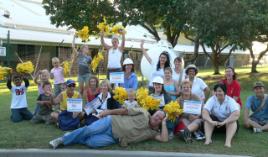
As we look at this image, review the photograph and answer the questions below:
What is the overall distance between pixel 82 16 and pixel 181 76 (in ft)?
34.4

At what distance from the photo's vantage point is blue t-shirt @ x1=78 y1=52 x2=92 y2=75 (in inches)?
491

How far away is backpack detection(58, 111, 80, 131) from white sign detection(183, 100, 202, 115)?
7.52 ft

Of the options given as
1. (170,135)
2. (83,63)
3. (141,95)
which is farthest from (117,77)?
(83,63)

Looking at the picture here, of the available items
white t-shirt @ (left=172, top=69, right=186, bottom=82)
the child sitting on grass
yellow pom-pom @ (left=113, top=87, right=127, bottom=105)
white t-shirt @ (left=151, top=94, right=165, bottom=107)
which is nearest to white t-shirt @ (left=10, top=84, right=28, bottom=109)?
yellow pom-pom @ (left=113, top=87, right=127, bottom=105)

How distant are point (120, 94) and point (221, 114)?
200cm

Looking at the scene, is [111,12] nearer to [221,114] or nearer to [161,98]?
[161,98]

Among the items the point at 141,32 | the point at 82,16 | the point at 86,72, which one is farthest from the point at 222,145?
the point at 141,32

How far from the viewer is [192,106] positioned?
846cm

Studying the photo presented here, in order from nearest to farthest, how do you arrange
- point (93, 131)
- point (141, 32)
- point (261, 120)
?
point (93, 131) → point (261, 120) → point (141, 32)

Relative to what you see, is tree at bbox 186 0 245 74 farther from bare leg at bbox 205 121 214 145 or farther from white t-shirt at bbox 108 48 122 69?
bare leg at bbox 205 121 214 145

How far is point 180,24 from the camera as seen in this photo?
17.0 metres

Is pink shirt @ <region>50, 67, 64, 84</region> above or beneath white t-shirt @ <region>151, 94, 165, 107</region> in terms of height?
above

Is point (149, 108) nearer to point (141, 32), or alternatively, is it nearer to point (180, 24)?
point (180, 24)

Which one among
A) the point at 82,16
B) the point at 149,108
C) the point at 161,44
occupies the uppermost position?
the point at 82,16
